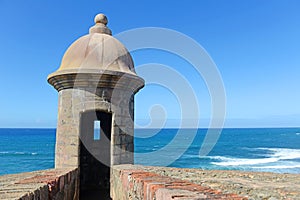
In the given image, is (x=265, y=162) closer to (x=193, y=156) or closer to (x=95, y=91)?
(x=193, y=156)

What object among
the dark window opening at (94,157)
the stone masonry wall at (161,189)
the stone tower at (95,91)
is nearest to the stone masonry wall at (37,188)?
the stone tower at (95,91)

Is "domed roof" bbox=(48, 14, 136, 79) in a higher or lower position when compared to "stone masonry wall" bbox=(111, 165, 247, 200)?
higher

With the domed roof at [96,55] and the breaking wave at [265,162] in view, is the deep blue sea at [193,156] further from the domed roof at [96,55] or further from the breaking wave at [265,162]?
the domed roof at [96,55]

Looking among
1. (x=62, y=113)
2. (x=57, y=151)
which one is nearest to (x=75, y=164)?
(x=57, y=151)

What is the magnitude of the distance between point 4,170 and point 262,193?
3456 centimetres

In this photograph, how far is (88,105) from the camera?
18.2 feet

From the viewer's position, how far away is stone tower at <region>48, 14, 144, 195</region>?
555 centimetres

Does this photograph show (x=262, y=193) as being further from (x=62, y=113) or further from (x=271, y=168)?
(x=271, y=168)

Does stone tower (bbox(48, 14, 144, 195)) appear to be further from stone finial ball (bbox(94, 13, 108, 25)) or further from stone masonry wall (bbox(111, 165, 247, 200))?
stone masonry wall (bbox(111, 165, 247, 200))

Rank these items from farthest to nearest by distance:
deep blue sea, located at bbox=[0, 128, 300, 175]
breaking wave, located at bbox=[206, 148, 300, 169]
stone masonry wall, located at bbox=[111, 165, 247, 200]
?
1. deep blue sea, located at bbox=[0, 128, 300, 175]
2. breaking wave, located at bbox=[206, 148, 300, 169]
3. stone masonry wall, located at bbox=[111, 165, 247, 200]

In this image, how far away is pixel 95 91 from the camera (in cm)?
558

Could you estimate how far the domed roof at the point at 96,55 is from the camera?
5.63m

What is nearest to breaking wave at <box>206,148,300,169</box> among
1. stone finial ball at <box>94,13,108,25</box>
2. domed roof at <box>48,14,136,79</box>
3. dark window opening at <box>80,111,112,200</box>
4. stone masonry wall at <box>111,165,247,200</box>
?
dark window opening at <box>80,111,112,200</box>

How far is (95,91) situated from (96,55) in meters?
0.80
